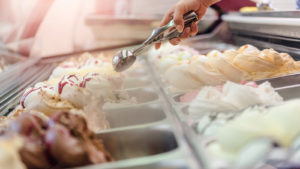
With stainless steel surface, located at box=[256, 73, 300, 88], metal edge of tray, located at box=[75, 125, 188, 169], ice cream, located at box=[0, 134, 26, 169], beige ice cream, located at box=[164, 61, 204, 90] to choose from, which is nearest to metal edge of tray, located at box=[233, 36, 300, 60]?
stainless steel surface, located at box=[256, 73, 300, 88]

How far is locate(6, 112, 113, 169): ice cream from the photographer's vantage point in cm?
80

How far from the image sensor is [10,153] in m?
0.73

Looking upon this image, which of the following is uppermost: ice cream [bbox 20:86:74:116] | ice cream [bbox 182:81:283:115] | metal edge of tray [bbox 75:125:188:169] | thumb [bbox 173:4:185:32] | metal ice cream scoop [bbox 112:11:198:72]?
thumb [bbox 173:4:185:32]

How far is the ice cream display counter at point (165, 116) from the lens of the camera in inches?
31.5

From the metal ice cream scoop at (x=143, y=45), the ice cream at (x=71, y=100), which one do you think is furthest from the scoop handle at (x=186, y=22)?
the ice cream at (x=71, y=100)

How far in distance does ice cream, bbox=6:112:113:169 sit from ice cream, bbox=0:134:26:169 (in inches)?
2.2

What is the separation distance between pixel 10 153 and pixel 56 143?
12 centimetres

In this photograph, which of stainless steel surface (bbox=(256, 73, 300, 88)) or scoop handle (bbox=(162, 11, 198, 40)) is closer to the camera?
stainless steel surface (bbox=(256, 73, 300, 88))

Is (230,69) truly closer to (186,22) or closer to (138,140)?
(186,22)

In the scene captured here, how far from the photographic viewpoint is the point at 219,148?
833mm

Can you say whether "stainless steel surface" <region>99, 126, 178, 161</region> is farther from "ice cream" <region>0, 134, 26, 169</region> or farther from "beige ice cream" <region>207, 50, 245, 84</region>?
"beige ice cream" <region>207, 50, 245, 84</region>

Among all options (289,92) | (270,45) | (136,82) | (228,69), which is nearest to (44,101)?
(136,82)

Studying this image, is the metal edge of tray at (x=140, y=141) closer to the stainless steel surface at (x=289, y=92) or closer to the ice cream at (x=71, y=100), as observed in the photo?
the ice cream at (x=71, y=100)

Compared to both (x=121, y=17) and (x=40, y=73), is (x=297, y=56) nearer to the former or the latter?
(x=40, y=73)
